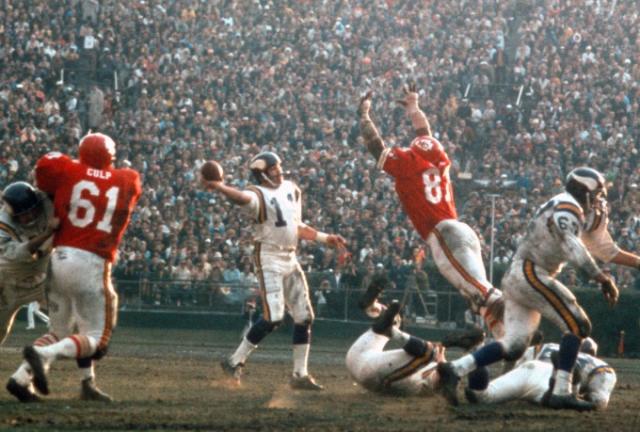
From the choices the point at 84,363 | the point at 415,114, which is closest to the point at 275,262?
the point at 415,114

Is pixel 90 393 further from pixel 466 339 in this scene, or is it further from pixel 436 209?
pixel 436 209

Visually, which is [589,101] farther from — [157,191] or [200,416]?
[200,416]

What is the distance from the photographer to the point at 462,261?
1301 centimetres

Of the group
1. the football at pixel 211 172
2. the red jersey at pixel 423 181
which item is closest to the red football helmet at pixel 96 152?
the football at pixel 211 172

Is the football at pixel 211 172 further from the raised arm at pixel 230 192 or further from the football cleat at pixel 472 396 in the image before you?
the football cleat at pixel 472 396

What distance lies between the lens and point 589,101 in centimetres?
3334

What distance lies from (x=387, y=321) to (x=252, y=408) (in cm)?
172

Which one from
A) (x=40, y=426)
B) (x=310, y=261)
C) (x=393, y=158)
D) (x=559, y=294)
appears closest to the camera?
(x=40, y=426)

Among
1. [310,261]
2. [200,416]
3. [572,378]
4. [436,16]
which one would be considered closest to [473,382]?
[572,378]

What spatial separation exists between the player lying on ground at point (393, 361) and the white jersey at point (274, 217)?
5.19ft

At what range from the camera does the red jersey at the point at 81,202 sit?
35.8 feet

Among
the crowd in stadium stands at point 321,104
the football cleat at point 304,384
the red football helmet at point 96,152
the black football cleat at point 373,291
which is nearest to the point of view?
the red football helmet at point 96,152

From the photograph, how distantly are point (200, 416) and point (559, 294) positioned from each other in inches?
125

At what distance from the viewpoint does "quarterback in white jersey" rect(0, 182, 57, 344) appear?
11227 mm
